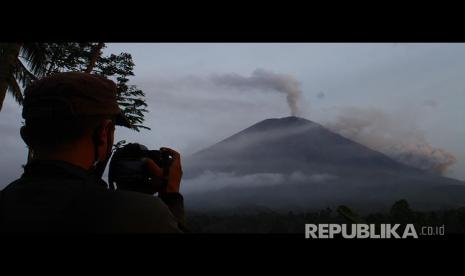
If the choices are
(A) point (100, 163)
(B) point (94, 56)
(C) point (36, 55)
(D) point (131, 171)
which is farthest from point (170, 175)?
(B) point (94, 56)

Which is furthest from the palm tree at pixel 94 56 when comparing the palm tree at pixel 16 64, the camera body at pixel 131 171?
the camera body at pixel 131 171

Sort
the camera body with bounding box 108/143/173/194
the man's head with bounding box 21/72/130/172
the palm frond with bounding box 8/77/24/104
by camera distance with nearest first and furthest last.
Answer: the man's head with bounding box 21/72/130/172 < the camera body with bounding box 108/143/173/194 < the palm frond with bounding box 8/77/24/104

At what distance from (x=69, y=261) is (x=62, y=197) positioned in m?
0.24

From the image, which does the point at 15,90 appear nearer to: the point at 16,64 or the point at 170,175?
the point at 16,64

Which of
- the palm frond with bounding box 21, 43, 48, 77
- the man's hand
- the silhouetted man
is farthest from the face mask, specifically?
the palm frond with bounding box 21, 43, 48, 77

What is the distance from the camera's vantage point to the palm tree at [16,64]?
338 inches

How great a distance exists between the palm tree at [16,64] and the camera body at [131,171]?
8.42m

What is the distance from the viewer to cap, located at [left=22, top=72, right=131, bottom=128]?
4.23 ft

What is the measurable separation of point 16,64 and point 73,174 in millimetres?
14043

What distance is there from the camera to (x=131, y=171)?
146 centimetres

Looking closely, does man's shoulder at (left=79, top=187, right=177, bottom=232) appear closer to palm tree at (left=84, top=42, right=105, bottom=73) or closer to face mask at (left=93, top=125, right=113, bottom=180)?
face mask at (left=93, top=125, right=113, bottom=180)

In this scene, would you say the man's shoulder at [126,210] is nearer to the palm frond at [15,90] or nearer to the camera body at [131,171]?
the camera body at [131,171]

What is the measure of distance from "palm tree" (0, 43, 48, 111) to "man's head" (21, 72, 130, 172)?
333 inches
